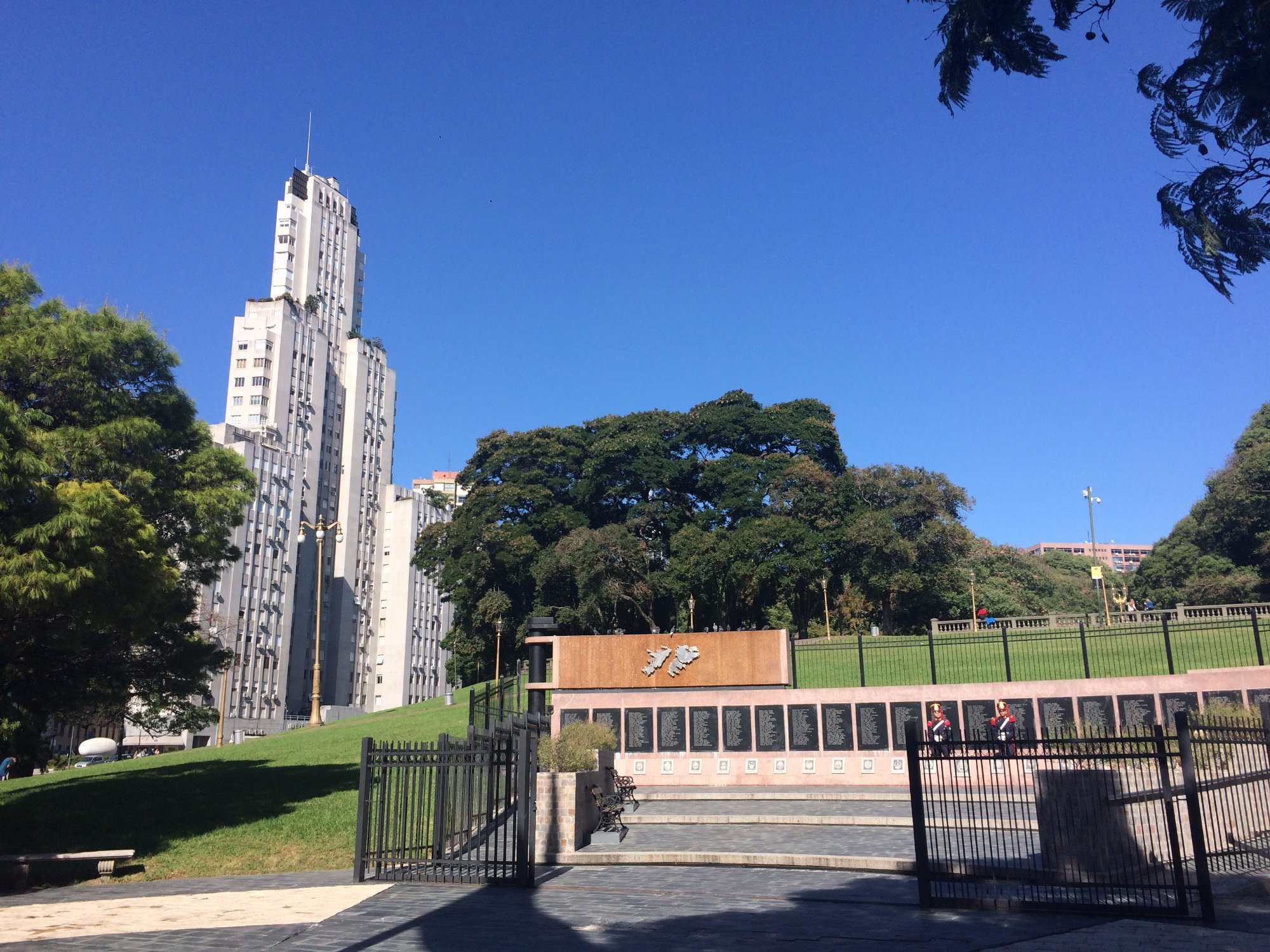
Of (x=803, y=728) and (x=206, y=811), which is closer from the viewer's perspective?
(x=206, y=811)

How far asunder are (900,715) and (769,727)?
2.79 meters

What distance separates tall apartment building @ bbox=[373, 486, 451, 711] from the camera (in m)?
99.7

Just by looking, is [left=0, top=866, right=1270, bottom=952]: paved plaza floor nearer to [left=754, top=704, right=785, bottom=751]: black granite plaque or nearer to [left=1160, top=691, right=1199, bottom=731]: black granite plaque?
[left=754, top=704, right=785, bottom=751]: black granite plaque

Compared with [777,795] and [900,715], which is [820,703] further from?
[777,795]

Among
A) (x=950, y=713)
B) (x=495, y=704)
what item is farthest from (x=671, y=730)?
(x=950, y=713)

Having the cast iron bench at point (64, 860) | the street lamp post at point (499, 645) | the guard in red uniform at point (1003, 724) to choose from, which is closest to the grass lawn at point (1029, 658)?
the guard in red uniform at point (1003, 724)

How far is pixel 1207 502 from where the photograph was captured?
57.2 m

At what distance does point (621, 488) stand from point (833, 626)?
13.8 metres

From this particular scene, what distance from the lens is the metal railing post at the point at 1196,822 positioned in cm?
872

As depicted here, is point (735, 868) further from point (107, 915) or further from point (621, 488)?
point (621, 488)

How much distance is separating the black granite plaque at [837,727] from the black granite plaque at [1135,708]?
5269mm

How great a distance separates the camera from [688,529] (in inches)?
1766

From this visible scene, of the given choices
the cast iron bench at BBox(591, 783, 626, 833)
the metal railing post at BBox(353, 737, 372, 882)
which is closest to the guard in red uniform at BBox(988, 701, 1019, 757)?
the cast iron bench at BBox(591, 783, 626, 833)

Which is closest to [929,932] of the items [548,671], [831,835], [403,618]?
[831,835]
